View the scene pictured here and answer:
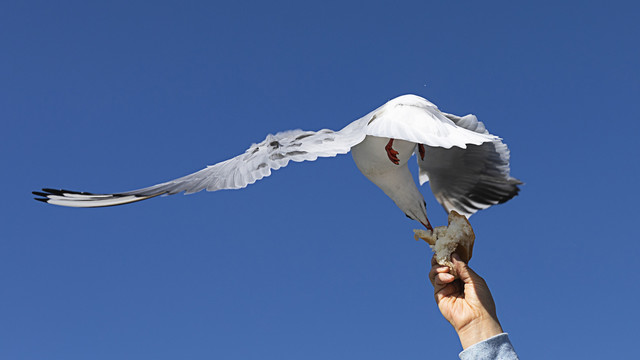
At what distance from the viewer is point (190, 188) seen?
263 centimetres

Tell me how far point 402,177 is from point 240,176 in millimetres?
727

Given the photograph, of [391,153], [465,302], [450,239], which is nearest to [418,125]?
[391,153]

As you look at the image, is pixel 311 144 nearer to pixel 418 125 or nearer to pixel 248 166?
pixel 248 166

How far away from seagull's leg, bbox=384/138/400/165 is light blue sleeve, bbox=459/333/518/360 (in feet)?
2.71

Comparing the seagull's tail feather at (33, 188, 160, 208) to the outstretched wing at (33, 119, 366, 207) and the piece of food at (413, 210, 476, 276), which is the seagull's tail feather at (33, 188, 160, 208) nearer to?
the outstretched wing at (33, 119, 366, 207)

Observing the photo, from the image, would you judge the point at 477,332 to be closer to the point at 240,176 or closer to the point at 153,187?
the point at 240,176

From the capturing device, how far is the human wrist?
2.35m

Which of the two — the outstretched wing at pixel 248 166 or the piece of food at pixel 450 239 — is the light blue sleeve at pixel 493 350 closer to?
the piece of food at pixel 450 239

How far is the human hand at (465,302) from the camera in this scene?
238 cm

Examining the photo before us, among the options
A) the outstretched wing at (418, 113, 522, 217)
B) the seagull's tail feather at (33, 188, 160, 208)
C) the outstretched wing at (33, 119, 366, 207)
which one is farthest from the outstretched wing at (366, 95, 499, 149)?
the seagull's tail feather at (33, 188, 160, 208)

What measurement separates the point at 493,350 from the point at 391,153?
896mm

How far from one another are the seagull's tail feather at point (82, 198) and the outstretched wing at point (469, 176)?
145 cm

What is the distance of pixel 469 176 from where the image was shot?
307 centimetres

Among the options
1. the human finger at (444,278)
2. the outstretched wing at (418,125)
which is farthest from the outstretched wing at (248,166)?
the human finger at (444,278)
